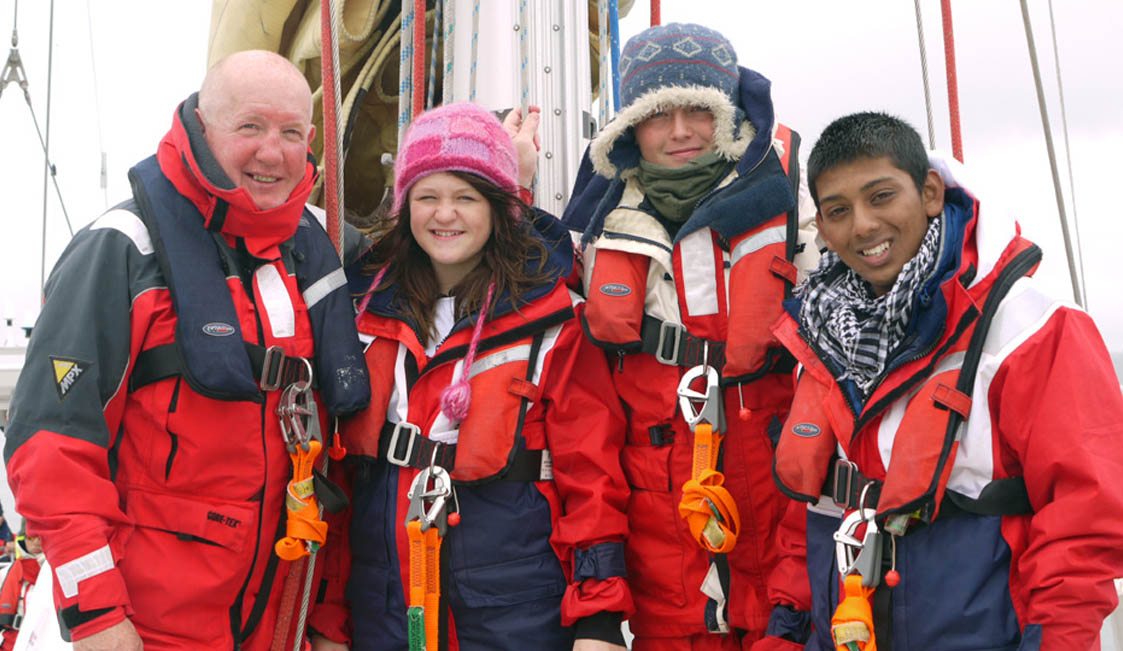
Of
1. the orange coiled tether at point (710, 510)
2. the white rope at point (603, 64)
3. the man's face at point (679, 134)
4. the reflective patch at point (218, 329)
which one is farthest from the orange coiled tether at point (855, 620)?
the white rope at point (603, 64)

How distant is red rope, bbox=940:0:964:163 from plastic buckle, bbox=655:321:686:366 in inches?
67.3

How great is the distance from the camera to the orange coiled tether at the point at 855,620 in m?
1.87

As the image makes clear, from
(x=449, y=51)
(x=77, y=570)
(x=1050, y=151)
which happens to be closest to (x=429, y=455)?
(x=77, y=570)

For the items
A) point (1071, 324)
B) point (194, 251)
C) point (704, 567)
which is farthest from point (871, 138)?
point (194, 251)

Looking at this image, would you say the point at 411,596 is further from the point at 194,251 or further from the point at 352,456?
the point at 194,251

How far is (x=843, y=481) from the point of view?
6.58 ft

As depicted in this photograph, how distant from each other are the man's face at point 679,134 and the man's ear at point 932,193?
2.09 feet

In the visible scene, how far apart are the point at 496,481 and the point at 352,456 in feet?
1.29

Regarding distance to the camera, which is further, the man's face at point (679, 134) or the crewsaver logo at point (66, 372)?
the man's face at point (679, 134)

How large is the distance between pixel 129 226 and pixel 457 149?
0.81 metres

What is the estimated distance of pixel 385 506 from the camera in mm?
2377

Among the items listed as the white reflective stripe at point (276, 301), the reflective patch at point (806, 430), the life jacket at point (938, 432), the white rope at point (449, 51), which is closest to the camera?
the life jacket at point (938, 432)

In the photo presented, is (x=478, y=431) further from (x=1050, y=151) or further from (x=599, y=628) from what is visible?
(x=1050, y=151)

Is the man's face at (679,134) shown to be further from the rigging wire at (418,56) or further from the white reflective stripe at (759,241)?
the rigging wire at (418,56)
